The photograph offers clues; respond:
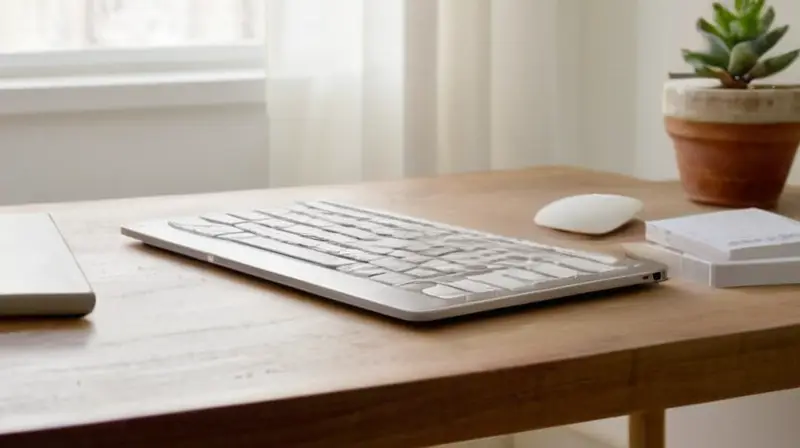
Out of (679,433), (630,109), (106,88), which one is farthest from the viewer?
(630,109)

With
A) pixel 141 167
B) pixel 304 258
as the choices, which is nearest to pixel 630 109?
pixel 141 167

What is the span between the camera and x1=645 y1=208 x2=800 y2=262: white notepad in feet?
2.59

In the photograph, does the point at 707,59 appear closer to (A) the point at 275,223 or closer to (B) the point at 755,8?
(B) the point at 755,8

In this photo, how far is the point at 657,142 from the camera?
1.60 meters

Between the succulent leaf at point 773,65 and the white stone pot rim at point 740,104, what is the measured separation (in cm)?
1

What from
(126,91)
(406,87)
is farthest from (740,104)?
(126,91)

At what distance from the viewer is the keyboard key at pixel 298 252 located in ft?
2.53

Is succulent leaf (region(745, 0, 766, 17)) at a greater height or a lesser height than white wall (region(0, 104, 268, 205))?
greater

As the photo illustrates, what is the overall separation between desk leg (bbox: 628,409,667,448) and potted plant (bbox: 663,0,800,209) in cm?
23

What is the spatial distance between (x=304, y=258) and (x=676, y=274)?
256 mm

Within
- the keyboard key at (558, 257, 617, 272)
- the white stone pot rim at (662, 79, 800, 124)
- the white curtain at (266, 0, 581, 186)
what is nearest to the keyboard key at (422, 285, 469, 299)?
the keyboard key at (558, 257, 617, 272)

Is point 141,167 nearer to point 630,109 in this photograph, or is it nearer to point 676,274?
point 630,109

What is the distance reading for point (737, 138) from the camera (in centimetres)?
106

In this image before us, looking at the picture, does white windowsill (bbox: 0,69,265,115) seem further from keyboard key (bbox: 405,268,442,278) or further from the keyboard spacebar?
keyboard key (bbox: 405,268,442,278)
